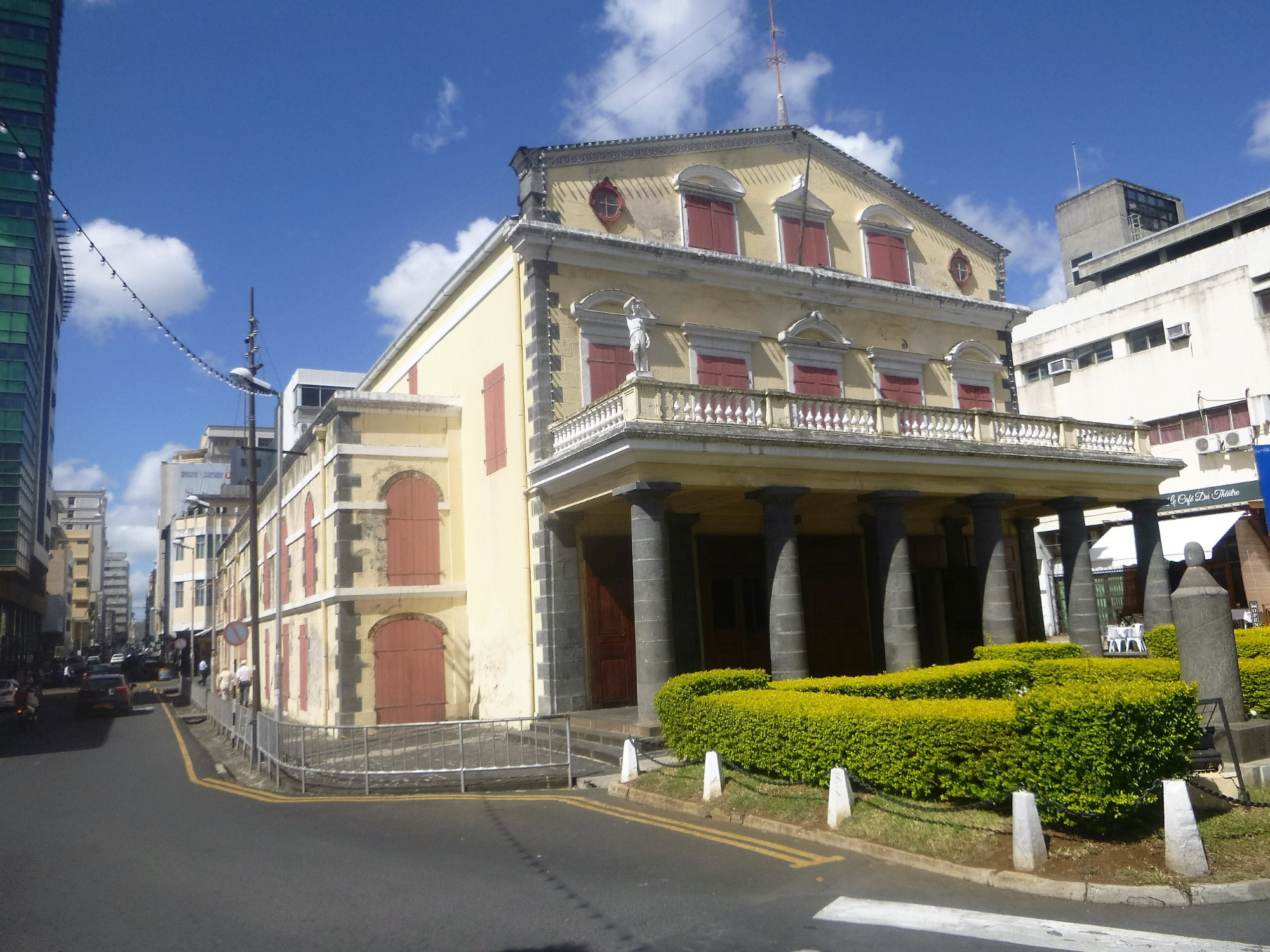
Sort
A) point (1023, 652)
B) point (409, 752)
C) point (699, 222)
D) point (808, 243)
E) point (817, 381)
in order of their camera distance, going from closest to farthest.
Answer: point (409, 752) < point (1023, 652) < point (699, 222) < point (817, 381) < point (808, 243)

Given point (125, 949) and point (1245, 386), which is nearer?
point (125, 949)

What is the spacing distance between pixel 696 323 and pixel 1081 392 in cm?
2101

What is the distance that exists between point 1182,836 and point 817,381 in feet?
49.2

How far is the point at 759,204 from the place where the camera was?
2181 cm

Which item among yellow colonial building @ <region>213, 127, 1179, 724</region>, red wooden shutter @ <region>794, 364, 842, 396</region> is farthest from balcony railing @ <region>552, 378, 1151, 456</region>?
red wooden shutter @ <region>794, 364, 842, 396</region>

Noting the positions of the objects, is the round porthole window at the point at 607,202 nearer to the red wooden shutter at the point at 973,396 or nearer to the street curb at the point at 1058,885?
the red wooden shutter at the point at 973,396

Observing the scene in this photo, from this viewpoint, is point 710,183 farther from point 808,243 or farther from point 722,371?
point 722,371

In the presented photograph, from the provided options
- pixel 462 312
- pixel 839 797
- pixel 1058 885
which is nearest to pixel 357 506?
pixel 462 312

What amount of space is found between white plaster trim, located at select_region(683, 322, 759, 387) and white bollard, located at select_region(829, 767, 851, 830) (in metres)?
11.2

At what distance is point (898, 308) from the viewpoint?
74.9 ft

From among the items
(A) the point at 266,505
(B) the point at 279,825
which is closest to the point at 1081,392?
(A) the point at 266,505

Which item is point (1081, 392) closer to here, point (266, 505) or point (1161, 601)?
point (1161, 601)

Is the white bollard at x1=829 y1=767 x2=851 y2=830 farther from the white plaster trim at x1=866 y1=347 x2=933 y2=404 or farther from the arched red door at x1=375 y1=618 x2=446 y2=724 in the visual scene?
the white plaster trim at x1=866 y1=347 x2=933 y2=404

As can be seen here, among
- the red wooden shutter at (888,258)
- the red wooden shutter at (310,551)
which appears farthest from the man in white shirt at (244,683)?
the red wooden shutter at (888,258)
